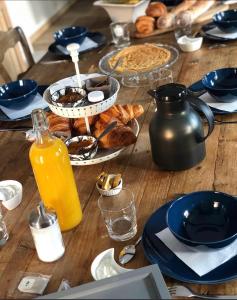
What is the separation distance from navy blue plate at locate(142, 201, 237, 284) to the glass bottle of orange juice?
0.59ft

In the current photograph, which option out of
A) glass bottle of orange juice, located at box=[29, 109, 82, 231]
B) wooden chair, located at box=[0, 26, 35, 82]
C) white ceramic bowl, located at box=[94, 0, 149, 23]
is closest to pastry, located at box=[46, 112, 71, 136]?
glass bottle of orange juice, located at box=[29, 109, 82, 231]

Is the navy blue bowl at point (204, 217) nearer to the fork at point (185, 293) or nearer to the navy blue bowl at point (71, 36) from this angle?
the fork at point (185, 293)

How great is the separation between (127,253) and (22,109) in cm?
85

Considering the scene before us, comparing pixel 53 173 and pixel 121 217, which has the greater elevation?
pixel 53 173

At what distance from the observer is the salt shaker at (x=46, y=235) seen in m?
0.94

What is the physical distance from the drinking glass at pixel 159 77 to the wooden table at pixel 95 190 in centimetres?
9

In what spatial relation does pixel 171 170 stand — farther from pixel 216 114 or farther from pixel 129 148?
pixel 216 114

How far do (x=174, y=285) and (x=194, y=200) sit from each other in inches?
7.9

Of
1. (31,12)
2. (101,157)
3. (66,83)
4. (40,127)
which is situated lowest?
(31,12)

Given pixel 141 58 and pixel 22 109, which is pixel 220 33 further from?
pixel 22 109

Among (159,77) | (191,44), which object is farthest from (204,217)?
(191,44)

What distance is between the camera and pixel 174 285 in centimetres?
88

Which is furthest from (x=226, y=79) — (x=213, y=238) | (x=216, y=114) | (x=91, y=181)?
(x=213, y=238)

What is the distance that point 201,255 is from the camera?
0.92 meters
